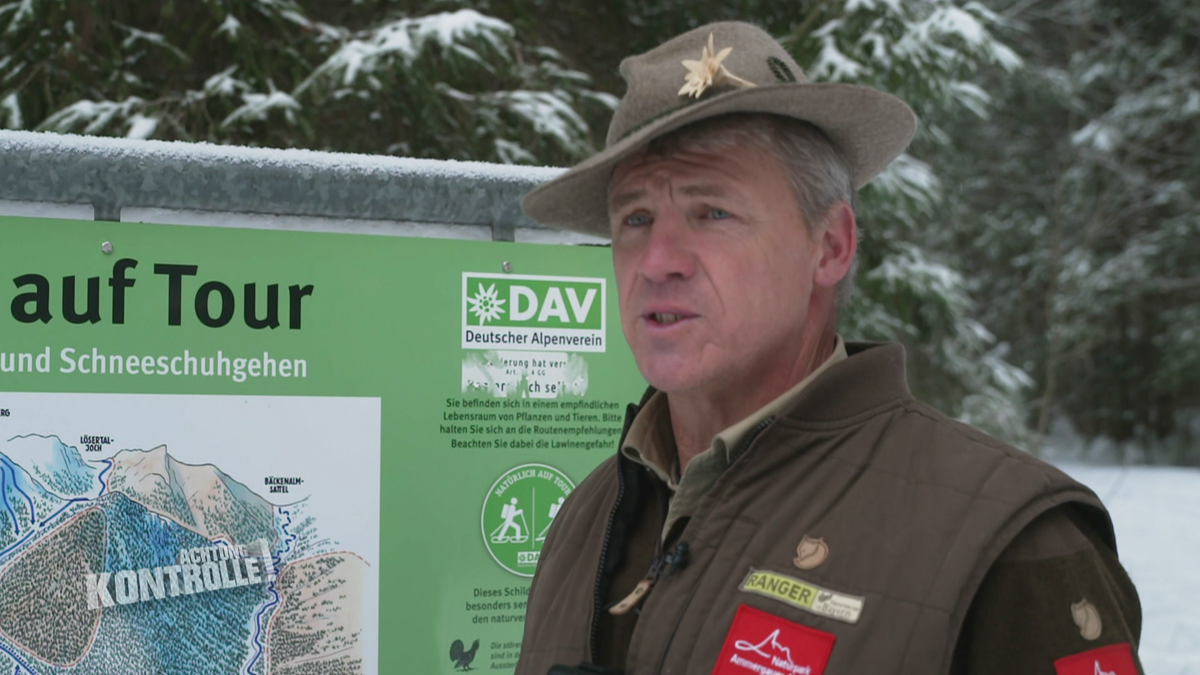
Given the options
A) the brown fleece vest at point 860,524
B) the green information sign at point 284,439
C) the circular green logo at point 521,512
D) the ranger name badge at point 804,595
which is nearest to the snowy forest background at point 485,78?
the green information sign at point 284,439

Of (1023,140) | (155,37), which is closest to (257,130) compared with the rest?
(155,37)

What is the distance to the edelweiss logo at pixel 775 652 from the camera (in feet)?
4.42

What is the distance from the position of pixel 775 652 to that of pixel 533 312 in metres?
1.18

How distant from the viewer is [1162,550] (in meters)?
10.1

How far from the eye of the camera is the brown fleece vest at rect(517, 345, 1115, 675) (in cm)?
130

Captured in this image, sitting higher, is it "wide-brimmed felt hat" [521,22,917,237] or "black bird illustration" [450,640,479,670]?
"wide-brimmed felt hat" [521,22,917,237]

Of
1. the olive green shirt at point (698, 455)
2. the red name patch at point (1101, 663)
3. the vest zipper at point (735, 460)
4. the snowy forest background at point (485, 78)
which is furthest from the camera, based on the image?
the snowy forest background at point (485, 78)

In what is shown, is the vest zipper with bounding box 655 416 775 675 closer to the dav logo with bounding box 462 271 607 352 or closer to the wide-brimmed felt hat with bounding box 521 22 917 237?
the wide-brimmed felt hat with bounding box 521 22 917 237

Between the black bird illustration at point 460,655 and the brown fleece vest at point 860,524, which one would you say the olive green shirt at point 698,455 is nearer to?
the brown fleece vest at point 860,524

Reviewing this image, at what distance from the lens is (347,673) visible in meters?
2.18

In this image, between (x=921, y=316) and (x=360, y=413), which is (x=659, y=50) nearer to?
(x=360, y=413)

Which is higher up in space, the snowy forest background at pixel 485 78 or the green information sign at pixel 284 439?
the snowy forest background at pixel 485 78

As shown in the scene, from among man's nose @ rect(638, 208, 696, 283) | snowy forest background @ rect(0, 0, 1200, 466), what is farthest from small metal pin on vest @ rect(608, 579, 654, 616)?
snowy forest background @ rect(0, 0, 1200, 466)

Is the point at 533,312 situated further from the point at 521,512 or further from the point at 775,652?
the point at 775,652
